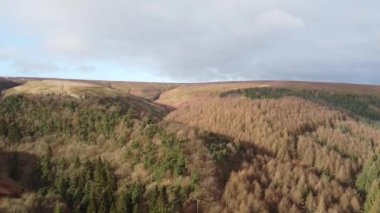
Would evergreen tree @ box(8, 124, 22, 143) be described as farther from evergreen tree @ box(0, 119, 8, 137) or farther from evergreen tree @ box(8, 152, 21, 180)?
evergreen tree @ box(8, 152, 21, 180)

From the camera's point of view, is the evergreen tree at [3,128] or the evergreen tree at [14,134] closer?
the evergreen tree at [14,134]

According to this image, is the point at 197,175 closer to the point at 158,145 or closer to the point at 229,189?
the point at 229,189

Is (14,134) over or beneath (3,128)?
beneath

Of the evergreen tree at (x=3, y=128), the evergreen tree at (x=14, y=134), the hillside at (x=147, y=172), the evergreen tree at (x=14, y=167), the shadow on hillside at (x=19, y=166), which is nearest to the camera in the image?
the hillside at (x=147, y=172)

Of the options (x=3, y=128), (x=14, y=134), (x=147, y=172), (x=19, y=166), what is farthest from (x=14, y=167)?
(x=147, y=172)

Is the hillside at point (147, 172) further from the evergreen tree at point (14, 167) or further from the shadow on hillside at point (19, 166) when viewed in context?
the evergreen tree at point (14, 167)

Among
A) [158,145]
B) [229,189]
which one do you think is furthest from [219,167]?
Result: [158,145]

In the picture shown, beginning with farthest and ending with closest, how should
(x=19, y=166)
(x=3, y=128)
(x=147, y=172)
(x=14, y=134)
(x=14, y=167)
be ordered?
(x=3, y=128)
(x=14, y=134)
(x=19, y=166)
(x=14, y=167)
(x=147, y=172)

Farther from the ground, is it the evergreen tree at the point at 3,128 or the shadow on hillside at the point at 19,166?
the evergreen tree at the point at 3,128

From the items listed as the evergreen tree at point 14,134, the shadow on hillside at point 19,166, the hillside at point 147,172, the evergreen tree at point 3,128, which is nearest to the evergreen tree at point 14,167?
the shadow on hillside at point 19,166

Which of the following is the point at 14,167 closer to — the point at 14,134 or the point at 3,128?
the point at 14,134

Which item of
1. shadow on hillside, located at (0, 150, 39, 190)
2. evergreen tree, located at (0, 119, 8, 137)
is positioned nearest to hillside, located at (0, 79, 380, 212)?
shadow on hillside, located at (0, 150, 39, 190)
